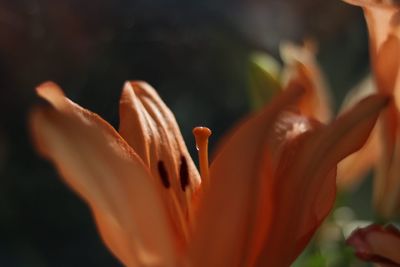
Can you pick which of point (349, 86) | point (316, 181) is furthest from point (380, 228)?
point (349, 86)

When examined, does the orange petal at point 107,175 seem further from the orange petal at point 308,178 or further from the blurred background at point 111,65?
the blurred background at point 111,65

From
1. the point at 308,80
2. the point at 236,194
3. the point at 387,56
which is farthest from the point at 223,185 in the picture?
the point at 308,80

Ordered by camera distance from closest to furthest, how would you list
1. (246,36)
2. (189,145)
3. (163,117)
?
(163,117) < (189,145) < (246,36)

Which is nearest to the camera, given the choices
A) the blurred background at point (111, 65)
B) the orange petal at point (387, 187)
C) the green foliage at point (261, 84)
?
the orange petal at point (387, 187)

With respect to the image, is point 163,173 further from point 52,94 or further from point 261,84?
point 261,84

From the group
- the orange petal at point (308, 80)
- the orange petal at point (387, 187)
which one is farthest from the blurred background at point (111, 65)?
the orange petal at point (387, 187)

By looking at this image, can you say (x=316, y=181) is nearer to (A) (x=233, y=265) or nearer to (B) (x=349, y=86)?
(A) (x=233, y=265)
